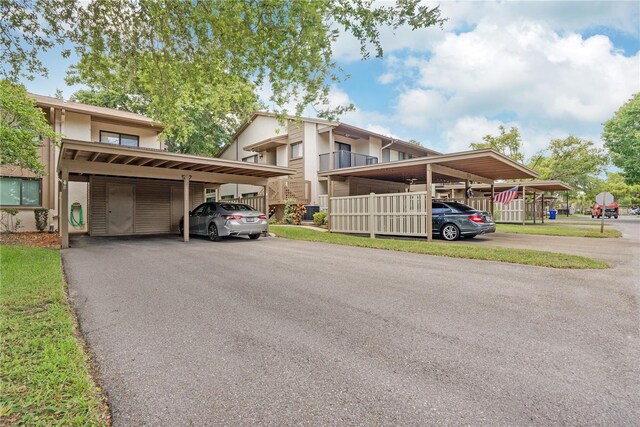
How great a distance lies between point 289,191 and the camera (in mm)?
19438

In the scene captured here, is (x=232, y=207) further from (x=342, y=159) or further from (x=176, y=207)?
(x=342, y=159)

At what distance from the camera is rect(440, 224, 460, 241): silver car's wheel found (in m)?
12.2

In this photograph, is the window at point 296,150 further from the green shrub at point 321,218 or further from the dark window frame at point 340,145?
the green shrub at point 321,218

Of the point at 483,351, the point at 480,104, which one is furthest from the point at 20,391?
the point at 480,104

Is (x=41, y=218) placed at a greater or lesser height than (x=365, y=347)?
greater

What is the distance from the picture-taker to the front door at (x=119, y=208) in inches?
573

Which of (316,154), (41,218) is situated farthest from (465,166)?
(41,218)

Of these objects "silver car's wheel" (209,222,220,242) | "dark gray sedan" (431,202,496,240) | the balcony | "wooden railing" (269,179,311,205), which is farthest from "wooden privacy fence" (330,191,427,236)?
"silver car's wheel" (209,222,220,242)

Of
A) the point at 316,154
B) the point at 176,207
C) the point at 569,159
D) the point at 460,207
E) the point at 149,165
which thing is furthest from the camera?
the point at 569,159

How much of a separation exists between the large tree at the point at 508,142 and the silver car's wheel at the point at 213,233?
34.9 meters

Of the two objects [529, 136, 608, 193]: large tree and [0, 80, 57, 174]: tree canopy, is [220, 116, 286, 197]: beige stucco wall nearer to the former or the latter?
[0, 80, 57, 174]: tree canopy

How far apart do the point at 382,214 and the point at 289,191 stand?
7793mm

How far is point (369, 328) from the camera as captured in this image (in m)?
3.50

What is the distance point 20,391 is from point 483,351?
3.61 meters
